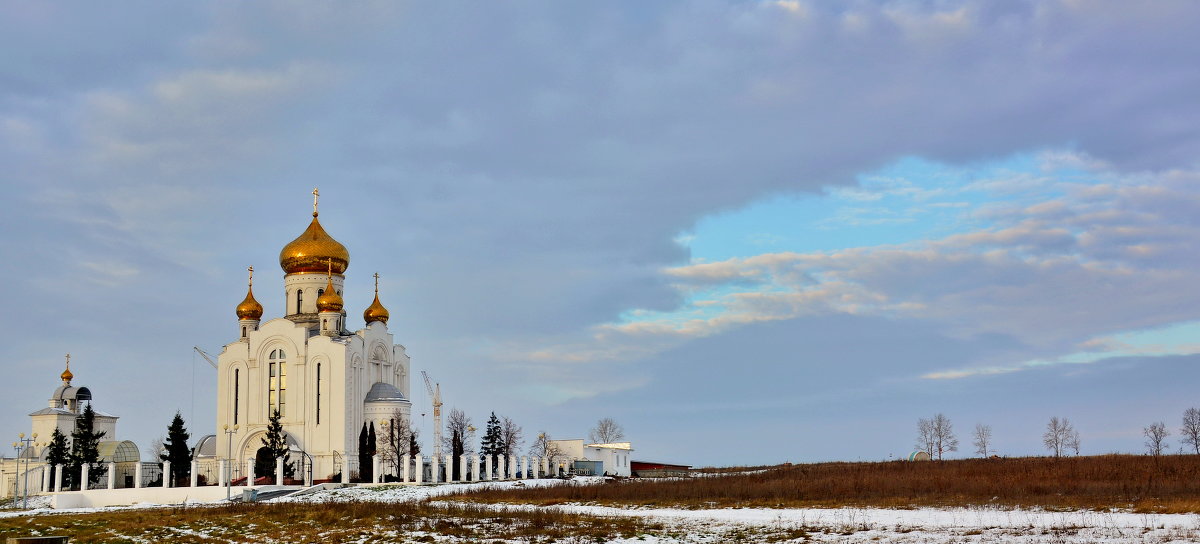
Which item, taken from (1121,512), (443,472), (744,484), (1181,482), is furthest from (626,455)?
(1121,512)

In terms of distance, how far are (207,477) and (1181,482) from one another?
52.3 metres

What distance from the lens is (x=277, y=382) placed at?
68812 mm

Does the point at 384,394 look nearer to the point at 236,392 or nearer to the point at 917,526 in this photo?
the point at 236,392

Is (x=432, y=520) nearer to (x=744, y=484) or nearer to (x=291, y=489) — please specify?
(x=744, y=484)

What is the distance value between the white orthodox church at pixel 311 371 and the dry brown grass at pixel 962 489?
24317 mm

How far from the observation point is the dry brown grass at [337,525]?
25.9m

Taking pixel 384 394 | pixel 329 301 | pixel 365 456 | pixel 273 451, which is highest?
pixel 329 301

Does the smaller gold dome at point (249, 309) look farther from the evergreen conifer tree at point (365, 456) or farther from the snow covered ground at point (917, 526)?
the snow covered ground at point (917, 526)

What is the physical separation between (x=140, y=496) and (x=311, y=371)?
1787cm

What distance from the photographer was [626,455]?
270 ft

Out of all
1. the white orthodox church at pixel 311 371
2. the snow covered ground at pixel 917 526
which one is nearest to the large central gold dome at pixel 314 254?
the white orthodox church at pixel 311 371

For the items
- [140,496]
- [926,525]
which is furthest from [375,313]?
[926,525]

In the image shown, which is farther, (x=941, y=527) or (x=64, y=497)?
(x=64, y=497)

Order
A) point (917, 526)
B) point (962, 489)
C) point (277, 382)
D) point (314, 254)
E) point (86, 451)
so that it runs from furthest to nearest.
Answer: point (314, 254)
point (277, 382)
point (86, 451)
point (962, 489)
point (917, 526)
